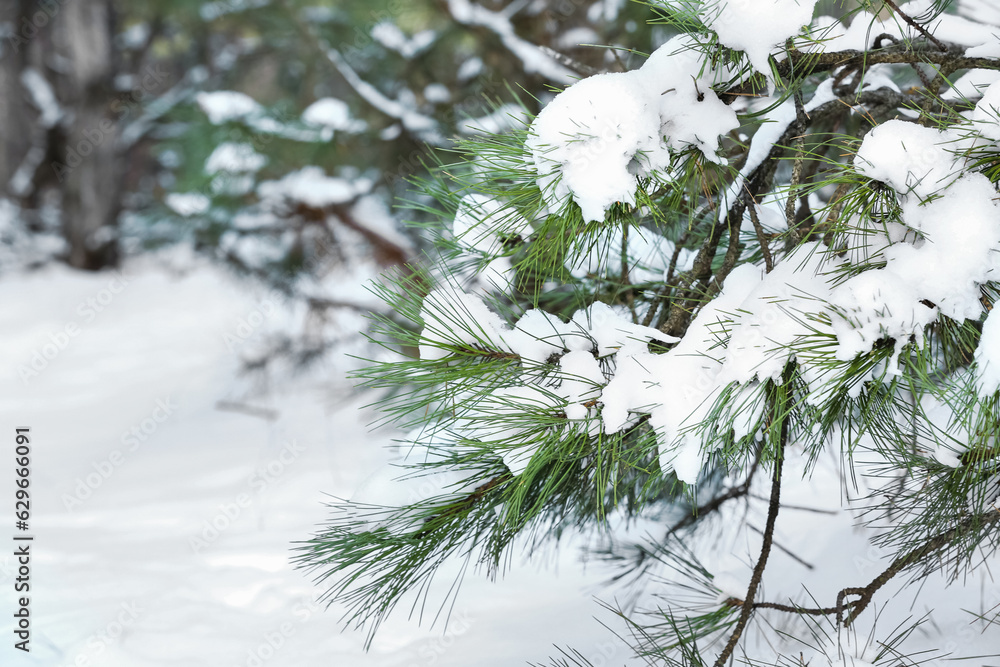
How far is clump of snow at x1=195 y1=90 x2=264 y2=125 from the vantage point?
8.59ft

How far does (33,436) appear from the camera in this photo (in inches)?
129

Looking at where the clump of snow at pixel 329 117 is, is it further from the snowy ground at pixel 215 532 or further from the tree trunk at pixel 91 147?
the tree trunk at pixel 91 147

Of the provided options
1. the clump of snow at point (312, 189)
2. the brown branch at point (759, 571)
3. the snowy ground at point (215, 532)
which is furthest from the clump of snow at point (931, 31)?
the clump of snow at point (312, 189)

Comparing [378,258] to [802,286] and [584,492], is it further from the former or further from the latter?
[802,286]

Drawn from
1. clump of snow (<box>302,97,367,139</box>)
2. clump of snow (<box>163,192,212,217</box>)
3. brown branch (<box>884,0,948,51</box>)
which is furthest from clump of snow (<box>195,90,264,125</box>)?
brown branch (<box>884,0,948,51</box>)

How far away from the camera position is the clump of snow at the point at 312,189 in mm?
2850

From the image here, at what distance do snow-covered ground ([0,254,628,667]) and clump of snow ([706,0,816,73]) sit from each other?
101 cm

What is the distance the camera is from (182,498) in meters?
2.57

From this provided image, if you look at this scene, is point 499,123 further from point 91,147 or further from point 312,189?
point 91,147

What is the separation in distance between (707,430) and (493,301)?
11.7 inches

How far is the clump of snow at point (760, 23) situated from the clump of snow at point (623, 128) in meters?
0.04

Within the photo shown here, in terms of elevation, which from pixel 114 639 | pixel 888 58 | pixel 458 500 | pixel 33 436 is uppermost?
pixel 888 58

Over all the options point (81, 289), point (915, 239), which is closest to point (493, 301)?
point (915, 239)

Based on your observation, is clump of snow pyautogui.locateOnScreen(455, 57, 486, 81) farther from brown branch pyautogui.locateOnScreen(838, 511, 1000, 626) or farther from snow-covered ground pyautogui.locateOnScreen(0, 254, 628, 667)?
brown branch pyautogui.locateOnScreen(838, 511, 1000, 626)
